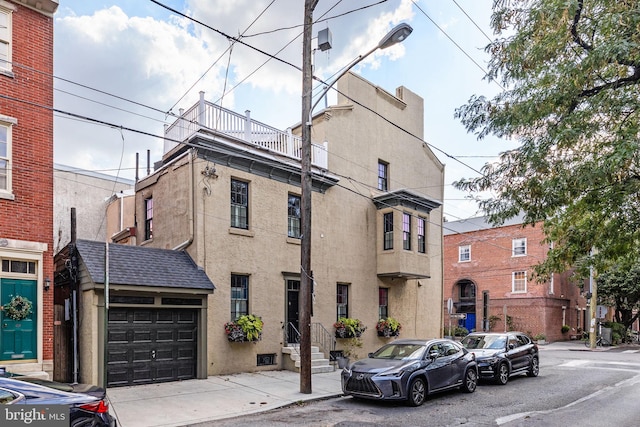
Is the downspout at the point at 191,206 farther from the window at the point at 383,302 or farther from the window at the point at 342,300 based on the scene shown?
the window at the point at 383,302

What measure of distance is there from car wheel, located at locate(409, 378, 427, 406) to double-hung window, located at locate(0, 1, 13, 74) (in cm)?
1201

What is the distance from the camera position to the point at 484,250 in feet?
130

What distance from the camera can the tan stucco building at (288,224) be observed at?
15.2m

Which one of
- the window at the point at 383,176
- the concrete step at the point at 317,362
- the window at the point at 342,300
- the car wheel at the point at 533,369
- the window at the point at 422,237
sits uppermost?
the window at the point at 383,176

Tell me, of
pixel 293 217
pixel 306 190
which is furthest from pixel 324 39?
pixel 293 217

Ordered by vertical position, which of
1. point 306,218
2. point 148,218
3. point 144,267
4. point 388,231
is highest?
point 148,218

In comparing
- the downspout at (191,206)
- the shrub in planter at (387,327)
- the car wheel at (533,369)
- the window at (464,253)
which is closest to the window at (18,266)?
the downspout at (191,206)

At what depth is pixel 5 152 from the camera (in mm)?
11656

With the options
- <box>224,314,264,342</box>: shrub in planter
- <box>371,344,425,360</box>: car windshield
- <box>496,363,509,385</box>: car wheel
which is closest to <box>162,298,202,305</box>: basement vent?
<box>224,314,264,342</box>: shrub in planter

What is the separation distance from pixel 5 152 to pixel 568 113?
39.9 ft

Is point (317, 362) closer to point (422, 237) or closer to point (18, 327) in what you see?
point (422, 237)

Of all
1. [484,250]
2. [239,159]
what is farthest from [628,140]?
[484,250]

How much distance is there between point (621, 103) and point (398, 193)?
40.5 ft

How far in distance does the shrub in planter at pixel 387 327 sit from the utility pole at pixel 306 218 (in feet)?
26.6
